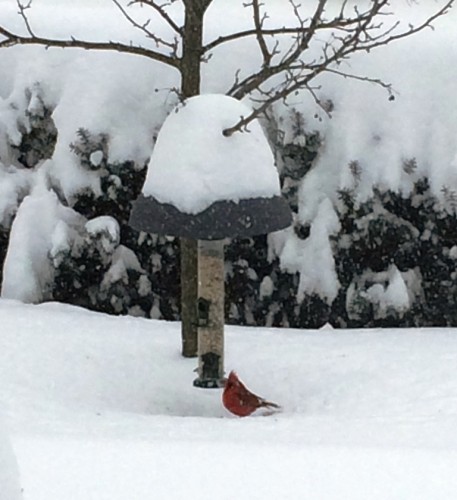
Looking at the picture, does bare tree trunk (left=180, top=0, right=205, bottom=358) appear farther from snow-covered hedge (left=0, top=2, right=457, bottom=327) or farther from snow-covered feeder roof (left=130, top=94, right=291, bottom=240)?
snow-covered hedge (left=0, top=2, right=457, bottom=327)

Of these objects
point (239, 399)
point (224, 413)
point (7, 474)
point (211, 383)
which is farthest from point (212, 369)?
point (7, 474)

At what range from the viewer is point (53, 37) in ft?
27.2

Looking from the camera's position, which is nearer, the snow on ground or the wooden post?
the snow on ground

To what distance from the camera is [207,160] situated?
5.21 m

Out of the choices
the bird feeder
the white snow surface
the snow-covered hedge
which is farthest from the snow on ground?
the white snow surface

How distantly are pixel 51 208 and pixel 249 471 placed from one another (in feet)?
13.1

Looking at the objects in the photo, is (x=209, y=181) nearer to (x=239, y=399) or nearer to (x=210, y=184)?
(x=210, y=184)

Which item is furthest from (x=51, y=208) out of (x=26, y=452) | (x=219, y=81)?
(x=26, y=452)

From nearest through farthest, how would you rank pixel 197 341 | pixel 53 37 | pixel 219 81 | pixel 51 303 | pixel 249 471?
1. pixel 249 471
2. pixel 197 341
3. pixel 51 303
4. pixel 219 81
5. pixel 53 37

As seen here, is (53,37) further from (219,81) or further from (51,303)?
(51,303)

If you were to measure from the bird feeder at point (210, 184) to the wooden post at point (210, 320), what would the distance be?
0.04 feet

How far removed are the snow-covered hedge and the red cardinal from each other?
2.36 meters

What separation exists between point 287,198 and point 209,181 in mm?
2382

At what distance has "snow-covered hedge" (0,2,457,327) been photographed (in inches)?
287
